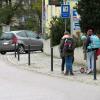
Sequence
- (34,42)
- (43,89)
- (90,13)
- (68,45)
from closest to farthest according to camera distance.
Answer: (43,89), (68,45), (90,13), (34,42)

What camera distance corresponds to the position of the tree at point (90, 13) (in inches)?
898

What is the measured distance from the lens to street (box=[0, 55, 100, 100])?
12281mm

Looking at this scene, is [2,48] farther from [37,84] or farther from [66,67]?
[37,84]

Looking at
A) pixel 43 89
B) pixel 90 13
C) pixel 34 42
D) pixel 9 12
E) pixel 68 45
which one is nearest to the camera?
pixel 43 89

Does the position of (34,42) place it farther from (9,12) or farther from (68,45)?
(9,12)

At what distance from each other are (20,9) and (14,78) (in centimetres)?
6795

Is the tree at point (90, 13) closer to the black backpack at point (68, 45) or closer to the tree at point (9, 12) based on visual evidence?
the black backpack at point (68, 45)

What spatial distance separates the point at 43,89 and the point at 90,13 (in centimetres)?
976

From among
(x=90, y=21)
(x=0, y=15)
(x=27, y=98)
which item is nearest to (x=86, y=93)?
(x=27, y=98)

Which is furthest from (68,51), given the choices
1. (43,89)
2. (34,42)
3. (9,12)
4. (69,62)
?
Result: (9,12)

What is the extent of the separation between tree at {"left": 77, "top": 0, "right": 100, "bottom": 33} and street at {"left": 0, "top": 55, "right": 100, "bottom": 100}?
5886mm

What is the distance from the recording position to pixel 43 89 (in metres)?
13.9

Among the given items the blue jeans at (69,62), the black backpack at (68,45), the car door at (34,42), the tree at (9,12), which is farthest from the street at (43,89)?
the tree at (9,12)

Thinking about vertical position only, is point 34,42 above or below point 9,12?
above
